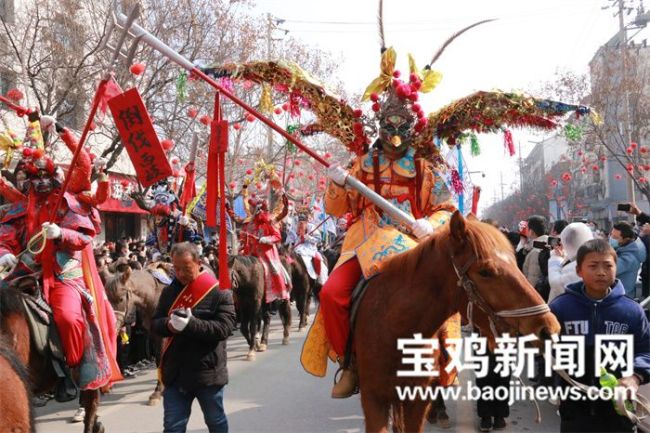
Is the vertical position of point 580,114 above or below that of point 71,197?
above

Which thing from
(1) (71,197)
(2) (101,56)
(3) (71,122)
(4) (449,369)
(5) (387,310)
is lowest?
(4) (449,369)

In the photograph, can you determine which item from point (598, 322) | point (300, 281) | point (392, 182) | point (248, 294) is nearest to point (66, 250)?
point (392, 182)

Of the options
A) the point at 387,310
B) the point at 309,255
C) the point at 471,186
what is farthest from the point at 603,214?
the point at 387,310

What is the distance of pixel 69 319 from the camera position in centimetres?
507

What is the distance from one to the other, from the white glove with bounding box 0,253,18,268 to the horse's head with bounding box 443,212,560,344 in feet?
11.8

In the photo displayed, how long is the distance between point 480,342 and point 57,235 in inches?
135

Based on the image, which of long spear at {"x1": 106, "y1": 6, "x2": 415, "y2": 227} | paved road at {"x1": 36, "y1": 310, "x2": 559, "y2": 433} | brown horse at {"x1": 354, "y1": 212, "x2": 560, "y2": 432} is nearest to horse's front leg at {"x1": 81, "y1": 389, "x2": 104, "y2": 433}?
paved road at {"x1": 36, "y1": 310, "x2": 559, "y2": 433}

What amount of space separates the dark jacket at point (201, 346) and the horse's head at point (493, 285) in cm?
172

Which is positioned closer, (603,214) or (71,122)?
(71,122)

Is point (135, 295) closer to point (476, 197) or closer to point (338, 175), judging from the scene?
point (476, 197)

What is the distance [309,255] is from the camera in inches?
521

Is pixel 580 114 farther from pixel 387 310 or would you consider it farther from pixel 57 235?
pixel 57 235

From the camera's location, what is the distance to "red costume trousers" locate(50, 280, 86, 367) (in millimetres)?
5059

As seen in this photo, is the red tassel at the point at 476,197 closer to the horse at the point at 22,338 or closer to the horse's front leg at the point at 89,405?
the horse's front leg at the point at 89,405
